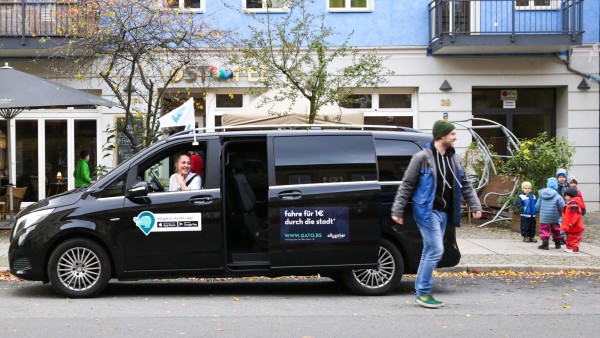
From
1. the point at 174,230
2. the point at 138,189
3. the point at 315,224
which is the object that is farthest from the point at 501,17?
the point at 138,189

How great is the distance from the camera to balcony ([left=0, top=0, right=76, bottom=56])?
18.2 m

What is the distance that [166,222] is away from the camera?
8.60 meters

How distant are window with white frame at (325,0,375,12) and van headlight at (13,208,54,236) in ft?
40.3

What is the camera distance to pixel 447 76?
19.6m

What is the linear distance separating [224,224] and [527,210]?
7.21m

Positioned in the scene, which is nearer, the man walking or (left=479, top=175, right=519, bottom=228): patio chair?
the man walking

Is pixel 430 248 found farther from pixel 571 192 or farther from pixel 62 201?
pixel 571 192

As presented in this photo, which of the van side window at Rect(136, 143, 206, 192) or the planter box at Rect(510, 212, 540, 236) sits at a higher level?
the van side window at Rect(136, 143, 206, 192)

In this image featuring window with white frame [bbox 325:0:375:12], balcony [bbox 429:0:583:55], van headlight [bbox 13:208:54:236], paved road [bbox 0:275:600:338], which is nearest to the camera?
paved road [bbox 0:275:600:338]

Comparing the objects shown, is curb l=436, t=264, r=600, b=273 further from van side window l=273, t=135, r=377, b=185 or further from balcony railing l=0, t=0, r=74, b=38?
balcony railing l=0, t=0, r=74, b=38

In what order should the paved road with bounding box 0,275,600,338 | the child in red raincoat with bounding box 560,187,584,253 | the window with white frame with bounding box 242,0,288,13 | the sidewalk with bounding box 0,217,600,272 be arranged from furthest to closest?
the window with white frame with bounding box 242,0,288,13, the child in red raincoat with bounding box 560,187,584,253, the sidewalk with bounding box 0,217,600,272, the paved road with bounding box 0,275,600,338

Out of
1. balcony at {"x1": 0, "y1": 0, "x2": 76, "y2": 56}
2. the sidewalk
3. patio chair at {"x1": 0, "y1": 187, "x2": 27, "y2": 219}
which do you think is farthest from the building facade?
the sidewalk

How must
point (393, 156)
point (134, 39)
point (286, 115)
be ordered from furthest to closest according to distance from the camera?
point (286, 115) < point (134, 39) < point (393, 156)

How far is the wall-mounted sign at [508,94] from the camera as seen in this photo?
20.2 m
